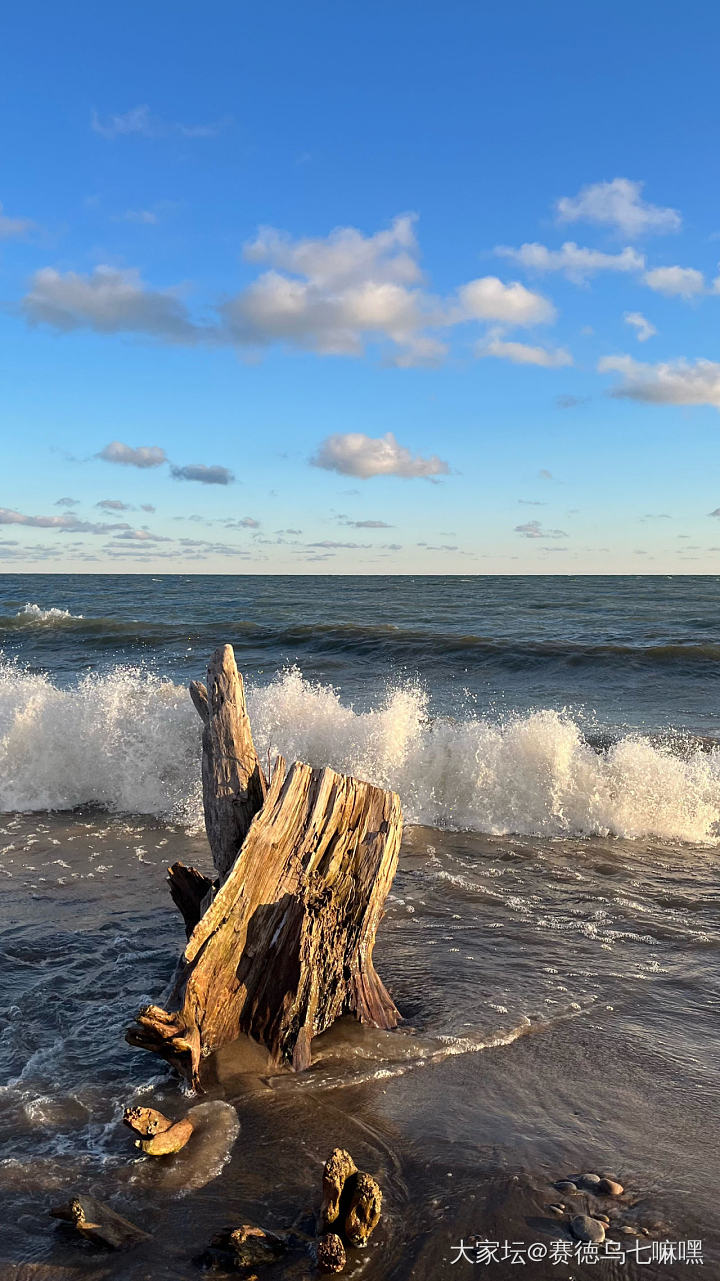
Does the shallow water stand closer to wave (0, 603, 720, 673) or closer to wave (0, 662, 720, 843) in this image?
wave (0, 662, 720, 843)

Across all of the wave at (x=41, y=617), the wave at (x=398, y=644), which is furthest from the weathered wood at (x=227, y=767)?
the wave at (x=41, y=617)

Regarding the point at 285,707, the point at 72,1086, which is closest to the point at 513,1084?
the point at 72,1086

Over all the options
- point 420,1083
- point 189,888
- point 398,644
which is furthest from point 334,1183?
point 398,644

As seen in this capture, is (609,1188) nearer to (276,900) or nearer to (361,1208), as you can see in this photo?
(361,1208)

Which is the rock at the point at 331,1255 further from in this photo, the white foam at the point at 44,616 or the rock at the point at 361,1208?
the white foam at the point at 44,616

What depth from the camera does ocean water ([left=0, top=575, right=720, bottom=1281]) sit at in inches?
126

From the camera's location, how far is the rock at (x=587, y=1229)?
2959 mm

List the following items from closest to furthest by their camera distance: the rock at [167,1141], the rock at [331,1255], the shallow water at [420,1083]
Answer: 1. the rock at [331,1255]
2. the shallow water at [420,1083]
3. the rock at [167,1141]

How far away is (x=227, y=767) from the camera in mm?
4652

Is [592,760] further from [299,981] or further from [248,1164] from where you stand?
[248,1164]

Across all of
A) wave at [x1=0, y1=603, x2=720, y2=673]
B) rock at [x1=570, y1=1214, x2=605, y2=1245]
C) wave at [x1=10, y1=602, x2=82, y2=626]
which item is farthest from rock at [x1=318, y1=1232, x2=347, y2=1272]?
wave at [x1=10, y1=602, x2=82, y2=626]

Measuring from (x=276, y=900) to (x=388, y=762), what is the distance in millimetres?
5837

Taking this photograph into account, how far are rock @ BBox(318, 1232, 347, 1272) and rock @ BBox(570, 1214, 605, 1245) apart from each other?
84 cm

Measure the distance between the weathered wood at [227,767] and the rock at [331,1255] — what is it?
195cm
